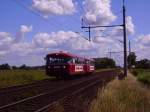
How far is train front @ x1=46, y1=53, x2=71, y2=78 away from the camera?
140 feet

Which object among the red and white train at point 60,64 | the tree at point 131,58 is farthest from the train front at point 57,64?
the tree at point 131,58

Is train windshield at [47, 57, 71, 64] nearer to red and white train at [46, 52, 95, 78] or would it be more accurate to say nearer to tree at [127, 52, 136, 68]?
red and white train at [46, 52, 95, 78]

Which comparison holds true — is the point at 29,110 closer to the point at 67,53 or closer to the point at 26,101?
the point at 26,101

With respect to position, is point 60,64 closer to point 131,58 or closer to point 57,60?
point 57,60

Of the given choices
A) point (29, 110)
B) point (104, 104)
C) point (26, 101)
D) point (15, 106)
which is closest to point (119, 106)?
point (104, 104)

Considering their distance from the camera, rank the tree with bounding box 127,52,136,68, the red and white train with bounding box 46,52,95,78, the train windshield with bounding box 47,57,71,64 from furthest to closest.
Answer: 1. the tree with bounding box 127,52,136,68
2. the train windshield with bounding box 47,57,71,64
3. the red and white train with bounding box 46,52,95,78

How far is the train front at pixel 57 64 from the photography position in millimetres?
42766

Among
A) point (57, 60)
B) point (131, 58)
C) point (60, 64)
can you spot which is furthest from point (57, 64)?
point (131, 58)

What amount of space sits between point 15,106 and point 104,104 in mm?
4738

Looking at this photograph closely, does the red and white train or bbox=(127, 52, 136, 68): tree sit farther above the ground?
bbox=(127, 52, 136, 68): tree

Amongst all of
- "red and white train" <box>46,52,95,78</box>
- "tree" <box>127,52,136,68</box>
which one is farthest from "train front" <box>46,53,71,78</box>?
"tree" <box>127,52,136,68</box>

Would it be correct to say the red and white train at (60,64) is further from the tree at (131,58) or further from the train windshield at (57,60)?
the tree at (131,58)

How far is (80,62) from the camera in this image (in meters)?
50.9

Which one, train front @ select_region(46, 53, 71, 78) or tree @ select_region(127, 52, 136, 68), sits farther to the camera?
tree @ select_region(127, 52, 136, 68)
